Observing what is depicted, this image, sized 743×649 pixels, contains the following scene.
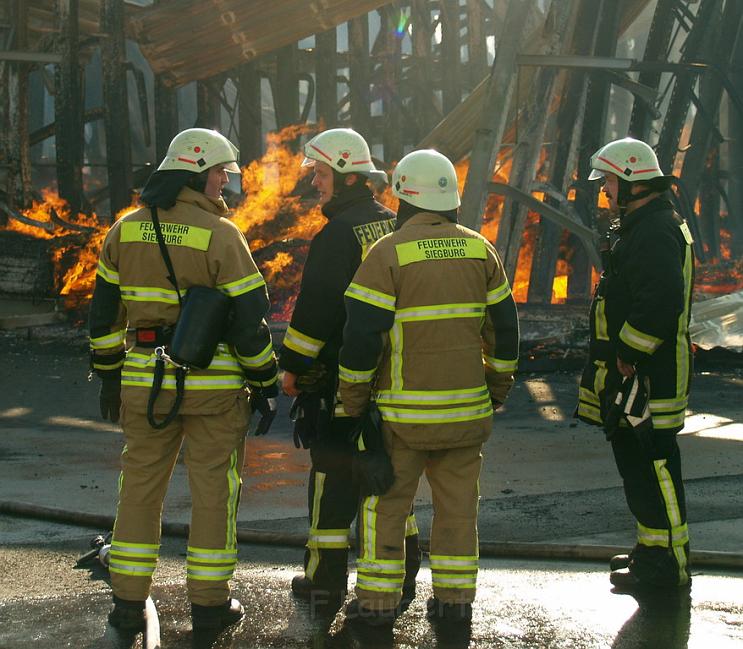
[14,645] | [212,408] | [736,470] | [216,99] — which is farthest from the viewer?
[216,99]

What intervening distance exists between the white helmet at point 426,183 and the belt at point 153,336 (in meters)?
0.95

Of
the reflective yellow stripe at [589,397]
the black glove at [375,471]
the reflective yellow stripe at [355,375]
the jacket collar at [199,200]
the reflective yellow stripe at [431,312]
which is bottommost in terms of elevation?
the black glove at [375,471]

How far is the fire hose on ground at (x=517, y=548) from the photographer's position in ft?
16.4

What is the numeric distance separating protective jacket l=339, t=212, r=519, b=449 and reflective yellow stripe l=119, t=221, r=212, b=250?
552mm

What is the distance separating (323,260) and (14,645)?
1.71 m

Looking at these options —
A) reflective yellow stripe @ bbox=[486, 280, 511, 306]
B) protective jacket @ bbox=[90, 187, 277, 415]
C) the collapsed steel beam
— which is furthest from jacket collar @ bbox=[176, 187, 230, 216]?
the collapsed steel beam

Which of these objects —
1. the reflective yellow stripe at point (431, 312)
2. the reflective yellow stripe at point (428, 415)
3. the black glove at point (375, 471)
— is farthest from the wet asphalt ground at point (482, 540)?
the reflective yellow stripe at point (431, 312)

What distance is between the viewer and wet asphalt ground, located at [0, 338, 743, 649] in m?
4.19

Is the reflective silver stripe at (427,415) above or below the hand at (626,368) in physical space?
below

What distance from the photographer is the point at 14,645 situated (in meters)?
4.02

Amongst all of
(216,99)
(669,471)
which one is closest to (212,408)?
(669,471)

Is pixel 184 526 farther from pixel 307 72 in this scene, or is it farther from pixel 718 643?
pixel 307 72

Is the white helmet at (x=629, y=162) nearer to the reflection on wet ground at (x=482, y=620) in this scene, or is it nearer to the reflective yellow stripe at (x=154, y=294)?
the reflection on wet ground at (x=482, y=620)

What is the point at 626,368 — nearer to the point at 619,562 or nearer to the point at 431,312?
Result: the point at 619,562
